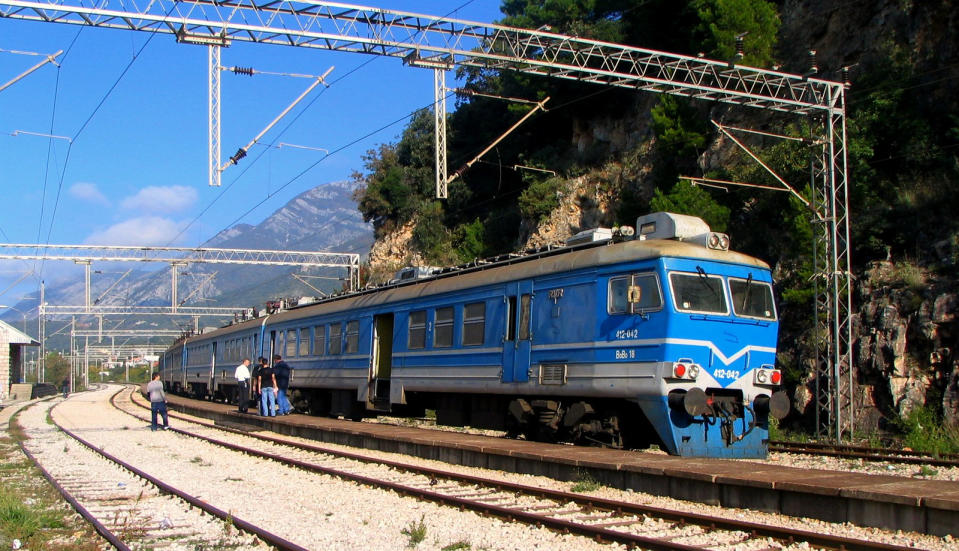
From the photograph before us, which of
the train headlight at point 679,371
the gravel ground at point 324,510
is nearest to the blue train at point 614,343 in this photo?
the train headlight at point 679,371

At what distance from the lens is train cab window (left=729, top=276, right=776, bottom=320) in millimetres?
12961

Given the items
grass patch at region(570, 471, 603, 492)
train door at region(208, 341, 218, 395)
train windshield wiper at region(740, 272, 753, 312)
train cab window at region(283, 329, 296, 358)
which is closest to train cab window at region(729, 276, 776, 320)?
train windshield wiper at region(740, 272, 753, 312)

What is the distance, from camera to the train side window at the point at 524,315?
14664mm

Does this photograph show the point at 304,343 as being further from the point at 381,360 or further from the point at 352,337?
the point at 381,360

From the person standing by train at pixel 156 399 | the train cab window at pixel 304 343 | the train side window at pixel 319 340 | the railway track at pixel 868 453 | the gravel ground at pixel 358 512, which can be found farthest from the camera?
the train cab window at pixel 304 343

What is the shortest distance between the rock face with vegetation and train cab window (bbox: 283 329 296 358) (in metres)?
11.8

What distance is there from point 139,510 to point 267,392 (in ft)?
42.1

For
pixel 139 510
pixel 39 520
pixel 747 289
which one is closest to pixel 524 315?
pixel 747 289

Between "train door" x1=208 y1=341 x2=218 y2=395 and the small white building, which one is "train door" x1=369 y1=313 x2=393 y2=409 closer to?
"train door" x1=208 y1=341 x2=218 y2=395

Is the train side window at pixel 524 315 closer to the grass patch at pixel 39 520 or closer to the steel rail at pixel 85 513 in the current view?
the steel rail at pixel 85 513

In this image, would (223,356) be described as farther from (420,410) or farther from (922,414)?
(922,414)

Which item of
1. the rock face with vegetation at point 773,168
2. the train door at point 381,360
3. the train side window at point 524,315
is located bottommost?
the train door at point 381,360

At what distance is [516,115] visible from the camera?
46.1 m

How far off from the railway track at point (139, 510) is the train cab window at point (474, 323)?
588cm
